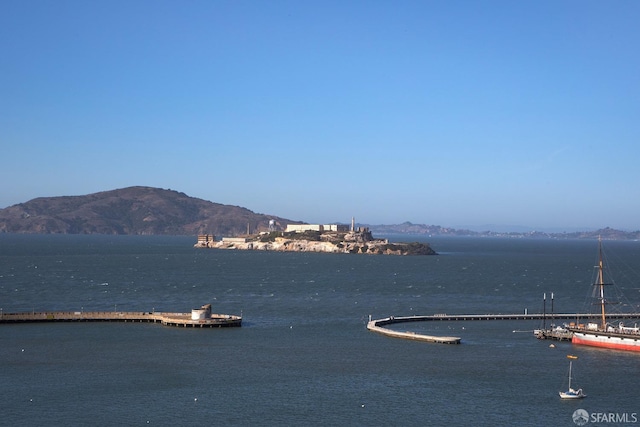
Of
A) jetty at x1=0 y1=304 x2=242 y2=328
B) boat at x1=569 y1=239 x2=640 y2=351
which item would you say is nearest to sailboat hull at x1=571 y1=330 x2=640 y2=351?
boat at x1=569 y1=239 x2=640 y2=351

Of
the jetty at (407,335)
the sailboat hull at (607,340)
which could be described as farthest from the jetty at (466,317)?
→ the sailboat hull at (607,340)

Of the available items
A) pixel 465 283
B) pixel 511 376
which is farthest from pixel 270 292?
pixel 511 376

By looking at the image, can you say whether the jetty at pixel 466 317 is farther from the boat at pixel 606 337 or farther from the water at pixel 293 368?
the boat at pixel 606 337

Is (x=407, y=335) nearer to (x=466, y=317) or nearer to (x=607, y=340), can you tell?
(x=466, y=317)

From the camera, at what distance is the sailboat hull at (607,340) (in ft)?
216

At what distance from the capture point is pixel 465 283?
135 m

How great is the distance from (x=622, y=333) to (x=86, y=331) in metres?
49.5

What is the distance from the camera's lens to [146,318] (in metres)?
80.4

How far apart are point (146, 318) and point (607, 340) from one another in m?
45.3

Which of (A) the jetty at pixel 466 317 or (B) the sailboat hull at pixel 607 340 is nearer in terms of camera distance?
(B) the sailboat hull at pixel 607 340

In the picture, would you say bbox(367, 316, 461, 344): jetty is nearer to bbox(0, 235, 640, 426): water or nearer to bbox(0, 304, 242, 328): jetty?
bbox(0, 235, 640, 426): water

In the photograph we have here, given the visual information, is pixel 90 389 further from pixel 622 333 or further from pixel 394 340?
pixel 622 333

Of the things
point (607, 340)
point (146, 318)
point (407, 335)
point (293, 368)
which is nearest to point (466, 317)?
point (407, 335)

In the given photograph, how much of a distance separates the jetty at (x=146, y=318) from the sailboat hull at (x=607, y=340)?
32.8 metres
